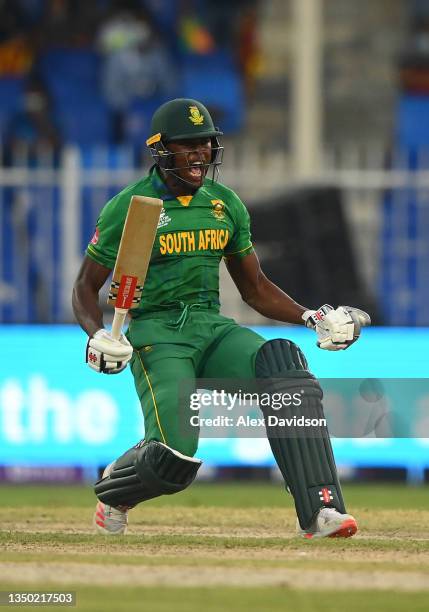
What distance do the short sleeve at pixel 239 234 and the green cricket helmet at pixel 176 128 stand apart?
0.92 feet

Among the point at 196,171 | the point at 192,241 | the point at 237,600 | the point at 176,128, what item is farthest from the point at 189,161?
the point at 237,600

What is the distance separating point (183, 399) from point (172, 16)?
10.9m

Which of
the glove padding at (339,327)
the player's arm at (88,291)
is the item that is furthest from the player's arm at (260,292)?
the player's arm at (88,291)

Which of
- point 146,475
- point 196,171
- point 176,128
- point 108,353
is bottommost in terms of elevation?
point 146,475

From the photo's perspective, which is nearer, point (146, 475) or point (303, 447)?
point (303, 447)

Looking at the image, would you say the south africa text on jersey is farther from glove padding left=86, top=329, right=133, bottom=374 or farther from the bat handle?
glove padding left=86, top=329, right=133, bottom=374

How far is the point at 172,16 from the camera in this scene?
59.0 ft

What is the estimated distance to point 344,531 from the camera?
24.5 ft

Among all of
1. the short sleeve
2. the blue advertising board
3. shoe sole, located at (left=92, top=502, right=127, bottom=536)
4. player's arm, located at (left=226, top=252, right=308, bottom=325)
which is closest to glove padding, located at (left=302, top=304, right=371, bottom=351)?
player's arm, located at (left=226, top=252, right=308, bottom=325)

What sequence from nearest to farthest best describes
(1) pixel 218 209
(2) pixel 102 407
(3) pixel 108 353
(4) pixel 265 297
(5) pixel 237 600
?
1. (5) pixel 237 600
2. (3) pixel 108 353
3. (1) pixel 218 209
4. (4) pixel 265 297
5. (2) pixel 102 407

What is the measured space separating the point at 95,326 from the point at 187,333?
44cm

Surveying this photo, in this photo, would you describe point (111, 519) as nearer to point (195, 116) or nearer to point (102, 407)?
point (195, 116)

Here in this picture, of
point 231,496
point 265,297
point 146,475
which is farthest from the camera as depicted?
point 231,496

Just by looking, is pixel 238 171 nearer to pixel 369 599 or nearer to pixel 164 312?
pixel 164 312
